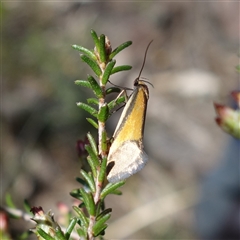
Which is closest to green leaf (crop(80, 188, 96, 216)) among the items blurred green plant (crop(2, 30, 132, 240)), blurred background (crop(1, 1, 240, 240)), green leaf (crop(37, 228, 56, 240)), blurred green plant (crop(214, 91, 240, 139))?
blurred green plant (crop(2, 30, 132, 240))

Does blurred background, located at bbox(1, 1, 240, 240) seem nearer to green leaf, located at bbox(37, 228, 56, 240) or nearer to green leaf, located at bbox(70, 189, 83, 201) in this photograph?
green leaf, located at bbox(70, 189, 83, 201)

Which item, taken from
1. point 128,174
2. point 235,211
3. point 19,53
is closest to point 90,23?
point 19,53

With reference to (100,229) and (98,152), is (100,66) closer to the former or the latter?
(98,152)

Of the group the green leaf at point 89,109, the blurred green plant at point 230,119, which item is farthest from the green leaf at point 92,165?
the blurred green plant at point 230,119

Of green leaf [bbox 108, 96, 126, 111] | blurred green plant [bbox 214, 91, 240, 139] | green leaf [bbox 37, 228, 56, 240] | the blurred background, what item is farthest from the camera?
the blurred background

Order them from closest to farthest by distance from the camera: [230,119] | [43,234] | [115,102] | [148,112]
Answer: [43,234]
[115,102]
[230,119]
[148,112]

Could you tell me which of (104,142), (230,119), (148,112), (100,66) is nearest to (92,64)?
(100,66)

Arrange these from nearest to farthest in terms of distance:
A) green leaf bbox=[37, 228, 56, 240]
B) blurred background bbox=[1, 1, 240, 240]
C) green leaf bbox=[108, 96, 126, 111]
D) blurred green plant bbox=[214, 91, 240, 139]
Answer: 1. green leaf bbox=[37, 228, 56, 240]
2. green leaf bbox=[108, 96, 126, 111]
3. blurred green plant bbox=[214, 91, 240, 139]
4. blurred background bbox=[1, 1, 240, 240]

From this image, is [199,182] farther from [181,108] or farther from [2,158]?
[2,158]

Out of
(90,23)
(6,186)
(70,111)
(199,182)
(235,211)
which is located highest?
(90,23)
